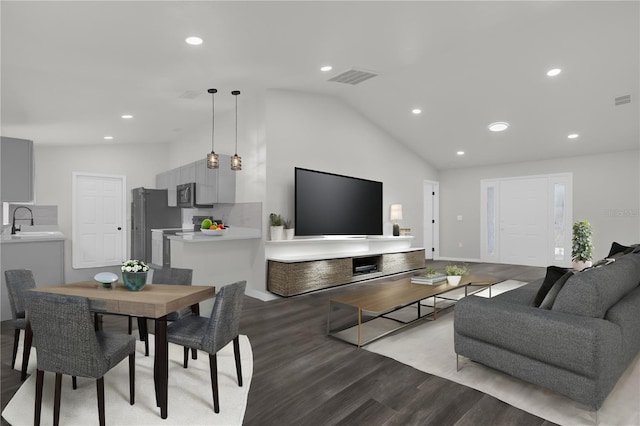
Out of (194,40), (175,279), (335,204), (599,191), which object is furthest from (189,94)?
(599,191)

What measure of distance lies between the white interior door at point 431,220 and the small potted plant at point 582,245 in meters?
3.02

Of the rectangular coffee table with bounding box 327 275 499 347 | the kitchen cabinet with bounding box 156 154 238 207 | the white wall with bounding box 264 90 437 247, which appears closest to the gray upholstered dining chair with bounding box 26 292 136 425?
the rectangular coffee table with bounding box 327 275 499 347

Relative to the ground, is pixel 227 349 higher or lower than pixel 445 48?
lower

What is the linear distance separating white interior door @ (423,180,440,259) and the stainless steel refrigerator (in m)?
5.74

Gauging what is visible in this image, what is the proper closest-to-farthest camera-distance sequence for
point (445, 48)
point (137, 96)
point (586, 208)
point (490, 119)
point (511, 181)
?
point (445, 48), point (137, 96), point (490, 119), point (586, 208), point (511, 181)

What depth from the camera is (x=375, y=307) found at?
10.1 feet

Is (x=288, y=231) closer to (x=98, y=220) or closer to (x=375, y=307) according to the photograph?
(x=375, y=307)

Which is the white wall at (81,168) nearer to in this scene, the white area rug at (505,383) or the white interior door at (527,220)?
the white area rug at (505,383)

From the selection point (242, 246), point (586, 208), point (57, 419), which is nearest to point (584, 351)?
point (57, 419)

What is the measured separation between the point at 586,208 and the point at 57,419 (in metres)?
8.79

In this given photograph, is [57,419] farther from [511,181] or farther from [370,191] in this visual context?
[511,181]

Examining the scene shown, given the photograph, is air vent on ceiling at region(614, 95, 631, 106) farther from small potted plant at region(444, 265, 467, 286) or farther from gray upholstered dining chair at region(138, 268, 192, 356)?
gray upholstered dining chair at region(138, 268, 192, 356)

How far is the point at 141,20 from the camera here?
293cm

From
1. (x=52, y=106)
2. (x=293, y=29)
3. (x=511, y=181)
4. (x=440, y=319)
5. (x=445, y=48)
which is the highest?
(x=445, y=48)
